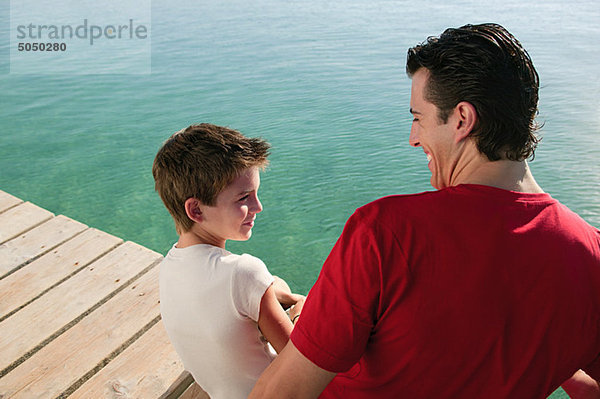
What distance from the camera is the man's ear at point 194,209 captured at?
146 centimetres

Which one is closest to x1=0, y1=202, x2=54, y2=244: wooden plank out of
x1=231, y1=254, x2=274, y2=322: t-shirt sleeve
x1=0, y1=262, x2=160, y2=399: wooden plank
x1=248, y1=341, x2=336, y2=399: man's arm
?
x1=0, y1=262, x2=160, y2=399: wooden plank

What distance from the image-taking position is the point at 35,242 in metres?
2.76

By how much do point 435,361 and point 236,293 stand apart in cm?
55

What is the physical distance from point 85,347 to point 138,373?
0.29 meters

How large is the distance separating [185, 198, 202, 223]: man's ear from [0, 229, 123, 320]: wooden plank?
133 cm

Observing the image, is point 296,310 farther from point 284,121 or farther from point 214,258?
point 284,121

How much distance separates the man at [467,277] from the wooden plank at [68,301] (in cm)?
147

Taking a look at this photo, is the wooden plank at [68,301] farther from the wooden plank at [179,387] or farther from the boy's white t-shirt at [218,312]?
the boy's white t-shirt at [218,312]

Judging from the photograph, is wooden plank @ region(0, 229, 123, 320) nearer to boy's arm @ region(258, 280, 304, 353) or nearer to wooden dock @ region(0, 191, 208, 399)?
wooden dock @ region(0, 191, 208, 399)

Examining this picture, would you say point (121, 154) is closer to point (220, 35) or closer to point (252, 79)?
point (252, 79)

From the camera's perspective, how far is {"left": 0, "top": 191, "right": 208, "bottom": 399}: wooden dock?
189cm

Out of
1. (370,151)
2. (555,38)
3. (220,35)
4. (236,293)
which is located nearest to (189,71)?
(220,35)

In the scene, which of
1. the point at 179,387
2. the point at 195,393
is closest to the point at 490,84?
the point at 195,393

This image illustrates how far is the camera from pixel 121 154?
561cm
